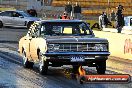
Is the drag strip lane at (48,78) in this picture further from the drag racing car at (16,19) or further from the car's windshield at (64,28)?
the drag racing car at (16,19)

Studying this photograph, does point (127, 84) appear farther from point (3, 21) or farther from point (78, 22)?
point (3, 21)

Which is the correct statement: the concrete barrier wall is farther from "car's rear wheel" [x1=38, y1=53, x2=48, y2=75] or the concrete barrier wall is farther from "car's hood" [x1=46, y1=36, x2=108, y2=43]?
"car's rear wheel" [x1=38, y1=53, x2=48, y2=75]

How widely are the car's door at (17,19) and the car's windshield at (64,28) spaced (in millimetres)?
26863

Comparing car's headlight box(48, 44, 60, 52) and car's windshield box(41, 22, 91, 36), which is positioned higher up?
car's windshield box(41, 22, 91, 36)

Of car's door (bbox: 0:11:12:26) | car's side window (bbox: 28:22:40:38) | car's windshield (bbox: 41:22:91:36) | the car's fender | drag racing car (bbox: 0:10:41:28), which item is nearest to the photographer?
the car's fender

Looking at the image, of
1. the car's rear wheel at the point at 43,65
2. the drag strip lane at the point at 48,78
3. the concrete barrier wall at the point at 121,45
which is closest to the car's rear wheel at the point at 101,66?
the drag strip lane at the point at 48,78

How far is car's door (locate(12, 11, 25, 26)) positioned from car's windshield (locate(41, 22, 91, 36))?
88.1 feet

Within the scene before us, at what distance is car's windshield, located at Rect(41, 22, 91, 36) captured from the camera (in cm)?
1447

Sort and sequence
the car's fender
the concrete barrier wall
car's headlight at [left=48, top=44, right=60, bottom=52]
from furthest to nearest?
the concrete barrier wall
the car's fender
car's headlight at [left=48, top=44, right=60, bottom=52]

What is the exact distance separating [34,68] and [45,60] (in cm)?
250

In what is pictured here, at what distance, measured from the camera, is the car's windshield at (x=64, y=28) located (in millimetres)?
14469

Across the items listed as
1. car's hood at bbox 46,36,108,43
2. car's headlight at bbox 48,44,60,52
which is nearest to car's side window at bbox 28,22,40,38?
car's hood at bbox 46,36,108,43

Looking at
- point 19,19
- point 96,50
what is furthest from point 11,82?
point 19,19

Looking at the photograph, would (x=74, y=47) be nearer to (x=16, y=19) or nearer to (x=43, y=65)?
(x=43, y=65)
